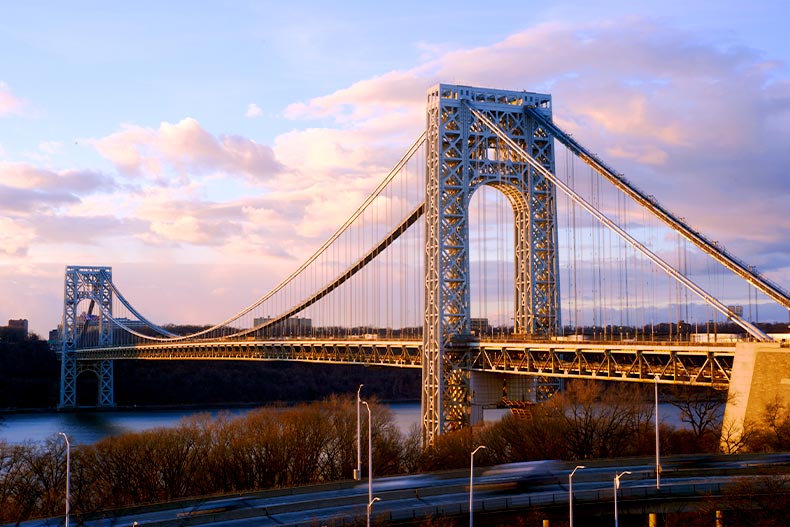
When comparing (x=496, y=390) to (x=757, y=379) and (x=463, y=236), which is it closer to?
(x=463, y=236)

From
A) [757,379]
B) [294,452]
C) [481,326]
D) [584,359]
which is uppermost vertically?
[481,326]

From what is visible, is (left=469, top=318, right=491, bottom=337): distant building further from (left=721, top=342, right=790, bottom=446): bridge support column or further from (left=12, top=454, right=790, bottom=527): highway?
(left=721, top=342, right=790, bottom=446): bridge support column

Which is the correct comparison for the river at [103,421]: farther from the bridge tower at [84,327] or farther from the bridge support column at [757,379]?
the bridge support column at [757,379]

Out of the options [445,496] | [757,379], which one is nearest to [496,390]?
[757,379]

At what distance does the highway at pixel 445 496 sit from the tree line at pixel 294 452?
9142 millimetres

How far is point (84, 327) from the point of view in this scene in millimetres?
122625

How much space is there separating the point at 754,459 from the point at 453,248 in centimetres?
1939

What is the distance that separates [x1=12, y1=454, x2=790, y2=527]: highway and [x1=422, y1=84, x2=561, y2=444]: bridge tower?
50.7 ft

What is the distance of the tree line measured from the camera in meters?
40.3

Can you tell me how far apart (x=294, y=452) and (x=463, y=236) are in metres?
12.7

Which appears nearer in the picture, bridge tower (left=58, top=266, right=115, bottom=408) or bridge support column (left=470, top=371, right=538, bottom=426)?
bridge support column (left=470, top=371, right=538, bottom=426)

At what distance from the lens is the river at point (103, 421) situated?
73.3 metres

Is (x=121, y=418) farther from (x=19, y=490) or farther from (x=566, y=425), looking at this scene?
(x=566, y=425)

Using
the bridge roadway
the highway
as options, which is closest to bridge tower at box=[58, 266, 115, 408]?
the bridge roadway
